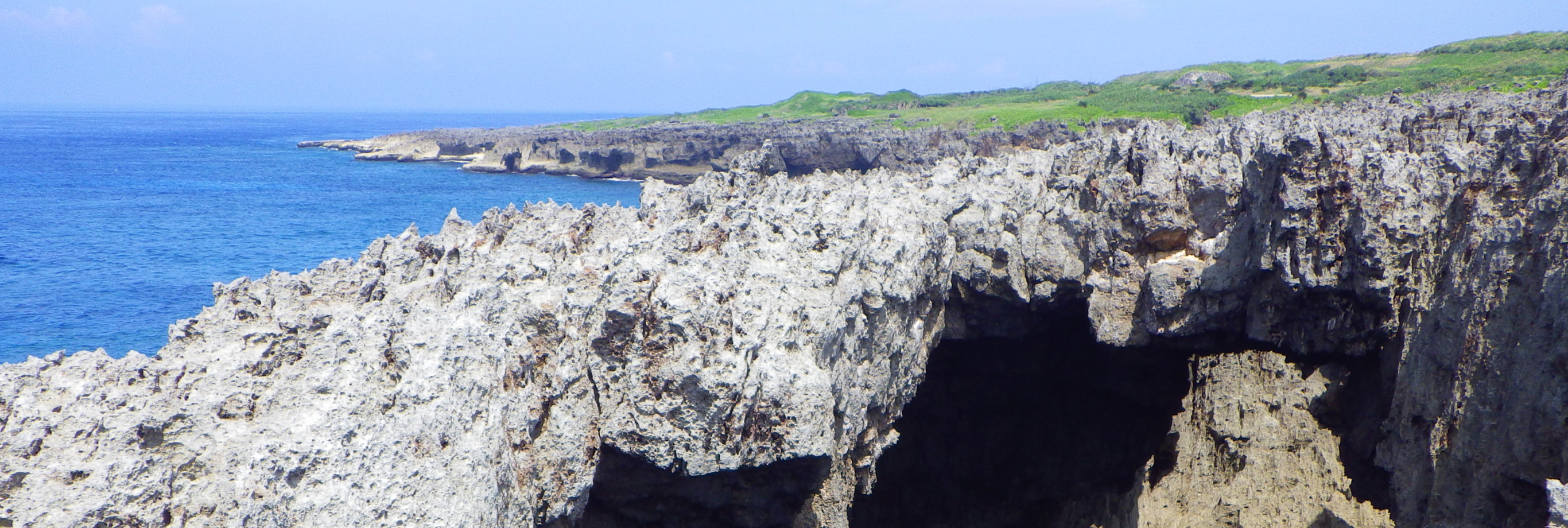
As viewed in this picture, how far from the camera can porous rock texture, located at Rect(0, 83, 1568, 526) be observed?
782 centimetres

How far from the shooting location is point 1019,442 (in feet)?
74.8

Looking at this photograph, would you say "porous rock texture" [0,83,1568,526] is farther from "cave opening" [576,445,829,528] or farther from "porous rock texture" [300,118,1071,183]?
"porous rock texture" [300,118,1071,183]

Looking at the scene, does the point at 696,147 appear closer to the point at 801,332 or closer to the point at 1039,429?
the point at 1039,429

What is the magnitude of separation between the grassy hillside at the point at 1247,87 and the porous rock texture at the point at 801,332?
40723 millimetres

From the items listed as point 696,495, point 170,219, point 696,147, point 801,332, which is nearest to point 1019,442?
point 801,332

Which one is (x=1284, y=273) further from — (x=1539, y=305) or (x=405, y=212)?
(x=405, y=212)

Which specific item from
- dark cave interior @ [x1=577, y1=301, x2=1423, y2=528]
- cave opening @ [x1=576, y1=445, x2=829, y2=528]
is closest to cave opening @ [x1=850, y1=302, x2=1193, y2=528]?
dark cave interior @ [x1=577, y1=301, x2=1423, y2=528]

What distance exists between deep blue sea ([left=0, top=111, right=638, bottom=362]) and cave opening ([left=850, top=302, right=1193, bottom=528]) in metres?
30.6

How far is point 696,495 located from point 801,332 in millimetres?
2283

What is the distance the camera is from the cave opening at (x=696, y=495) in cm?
1042

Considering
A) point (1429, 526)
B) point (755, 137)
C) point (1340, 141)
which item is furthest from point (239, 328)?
point (755, 137)

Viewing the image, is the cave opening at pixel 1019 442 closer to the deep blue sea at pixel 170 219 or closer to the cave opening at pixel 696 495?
the cave opening at pixel 696 495

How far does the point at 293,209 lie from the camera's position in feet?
265

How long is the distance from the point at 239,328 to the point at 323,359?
2.28m
